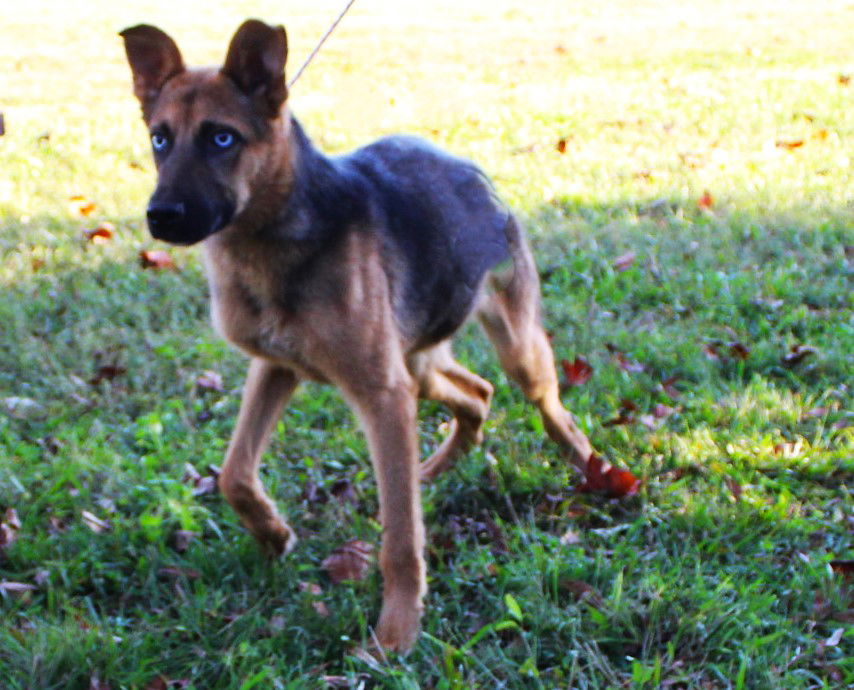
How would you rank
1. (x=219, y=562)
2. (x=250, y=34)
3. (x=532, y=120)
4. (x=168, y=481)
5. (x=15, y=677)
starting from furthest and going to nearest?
(x=532, y=120) → (x=168, y=481) → (x=219, y=562) → (x=250, y=34) → (x=15, y=677)

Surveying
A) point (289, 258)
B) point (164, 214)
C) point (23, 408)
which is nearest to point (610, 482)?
point (289, 258)

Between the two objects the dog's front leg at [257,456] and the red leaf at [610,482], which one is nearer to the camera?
the dog's front leg at [257,456]

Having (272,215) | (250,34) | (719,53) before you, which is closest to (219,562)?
(272,215)

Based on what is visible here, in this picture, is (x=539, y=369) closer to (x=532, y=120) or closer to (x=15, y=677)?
(x=15, y=677)

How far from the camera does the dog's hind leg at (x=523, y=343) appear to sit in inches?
174

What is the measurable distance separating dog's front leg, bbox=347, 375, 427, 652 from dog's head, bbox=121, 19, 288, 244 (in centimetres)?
74

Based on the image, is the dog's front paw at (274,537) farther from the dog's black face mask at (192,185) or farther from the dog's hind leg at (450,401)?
the dog's black face mask at (192,185)

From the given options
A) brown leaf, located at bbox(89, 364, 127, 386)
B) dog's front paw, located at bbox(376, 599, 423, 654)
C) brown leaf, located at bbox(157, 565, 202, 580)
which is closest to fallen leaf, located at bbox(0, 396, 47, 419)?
brown leaf, located at bbox(89, 364, 127, 386)

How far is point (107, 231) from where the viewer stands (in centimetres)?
671

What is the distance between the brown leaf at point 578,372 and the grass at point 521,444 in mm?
63

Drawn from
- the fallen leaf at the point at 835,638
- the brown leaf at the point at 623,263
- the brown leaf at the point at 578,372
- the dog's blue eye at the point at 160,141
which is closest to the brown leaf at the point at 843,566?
the fallen leaf at the point at 835,638

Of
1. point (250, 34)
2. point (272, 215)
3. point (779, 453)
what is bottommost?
point (779, 453)

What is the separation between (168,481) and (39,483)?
0.51 metres

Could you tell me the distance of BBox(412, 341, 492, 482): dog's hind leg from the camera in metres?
4.46
